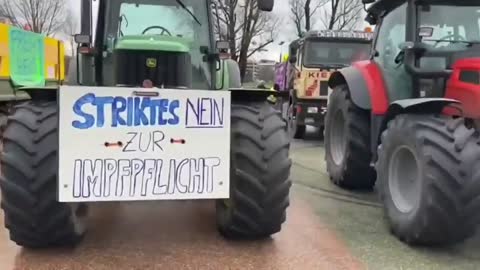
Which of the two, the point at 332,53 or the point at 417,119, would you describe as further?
the point at 332,53

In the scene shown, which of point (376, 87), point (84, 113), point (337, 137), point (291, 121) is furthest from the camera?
point (291, 121)

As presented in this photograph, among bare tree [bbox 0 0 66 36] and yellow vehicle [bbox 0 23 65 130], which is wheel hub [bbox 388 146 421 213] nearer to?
yellow vehicle [bbox 0 23 65 130]

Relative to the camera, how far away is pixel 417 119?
4.64 meters

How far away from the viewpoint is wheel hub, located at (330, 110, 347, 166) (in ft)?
23.9

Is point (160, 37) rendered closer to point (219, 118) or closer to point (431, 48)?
point (219, 118)

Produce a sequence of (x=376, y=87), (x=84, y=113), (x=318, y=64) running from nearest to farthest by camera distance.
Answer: (x=84, y=113), (x=376, y=87), (x=318, y=64)

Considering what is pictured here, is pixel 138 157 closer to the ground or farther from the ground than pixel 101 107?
closer to the ground

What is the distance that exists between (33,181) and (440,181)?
2.80m

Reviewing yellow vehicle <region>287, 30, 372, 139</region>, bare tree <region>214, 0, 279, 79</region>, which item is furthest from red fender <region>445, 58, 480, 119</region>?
bare tree <region>214, 0, 279, 79</region>

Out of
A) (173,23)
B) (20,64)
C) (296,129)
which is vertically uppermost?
(173,23)

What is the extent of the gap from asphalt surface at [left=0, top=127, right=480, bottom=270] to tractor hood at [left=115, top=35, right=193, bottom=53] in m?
1.49

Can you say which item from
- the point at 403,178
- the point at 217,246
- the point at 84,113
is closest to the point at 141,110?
the point at 84,113

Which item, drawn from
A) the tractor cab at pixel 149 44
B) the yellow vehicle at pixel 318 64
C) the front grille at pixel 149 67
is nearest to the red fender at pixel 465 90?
the tractor cab at pixel 149 44

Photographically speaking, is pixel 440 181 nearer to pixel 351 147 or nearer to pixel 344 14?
pixel 351 147
